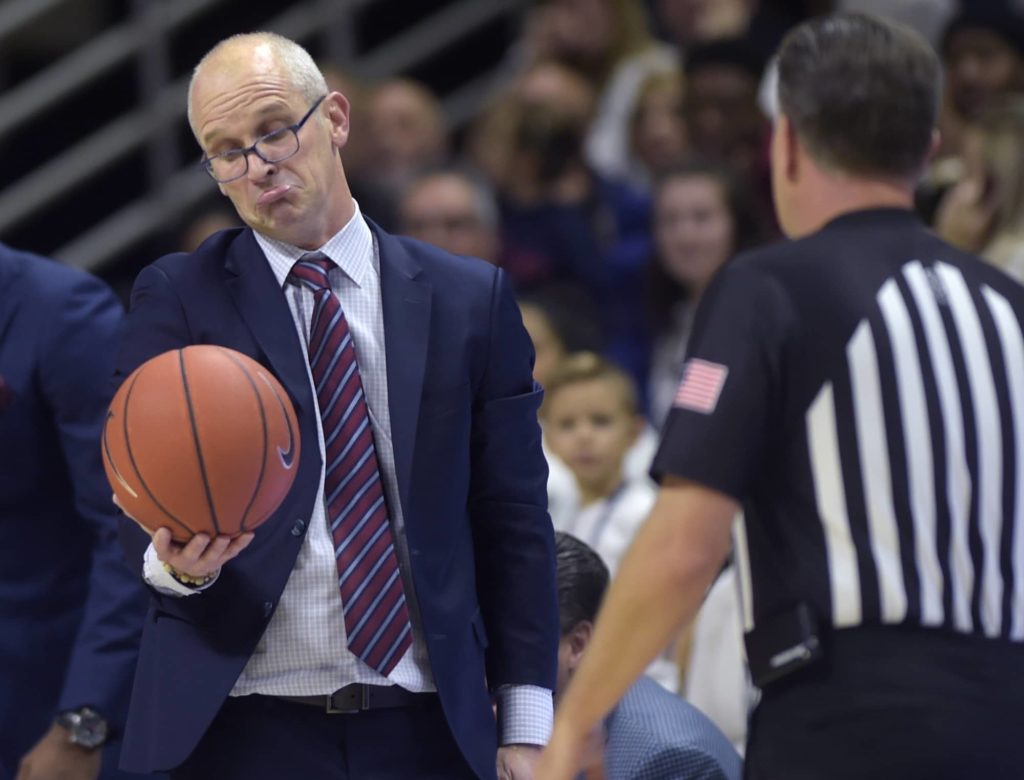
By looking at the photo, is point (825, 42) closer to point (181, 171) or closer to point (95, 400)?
point (95, 400)

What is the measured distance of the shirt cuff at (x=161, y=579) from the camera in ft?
8.84

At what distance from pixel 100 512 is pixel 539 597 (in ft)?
3.04

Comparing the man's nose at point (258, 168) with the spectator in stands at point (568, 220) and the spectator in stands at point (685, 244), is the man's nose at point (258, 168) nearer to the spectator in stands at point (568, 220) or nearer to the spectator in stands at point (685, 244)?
the spectator in stands at point (685, 244)

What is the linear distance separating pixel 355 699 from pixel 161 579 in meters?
0.33

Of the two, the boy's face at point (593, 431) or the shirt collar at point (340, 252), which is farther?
the boy's face at point (593, 431)

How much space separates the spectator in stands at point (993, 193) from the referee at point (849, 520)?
117 inches

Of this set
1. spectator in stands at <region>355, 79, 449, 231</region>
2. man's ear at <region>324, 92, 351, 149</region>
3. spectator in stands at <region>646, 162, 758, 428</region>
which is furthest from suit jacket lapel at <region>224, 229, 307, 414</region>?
spectator in stands at <region>355, 79, 449, 231</region>

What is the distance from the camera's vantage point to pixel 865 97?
2.43 meters

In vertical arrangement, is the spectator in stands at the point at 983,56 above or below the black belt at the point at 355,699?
below

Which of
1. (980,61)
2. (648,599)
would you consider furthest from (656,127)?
(648,599)

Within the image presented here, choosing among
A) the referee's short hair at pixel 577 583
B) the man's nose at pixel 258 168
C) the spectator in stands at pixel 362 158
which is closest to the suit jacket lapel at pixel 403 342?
the man's nose at pixel 258 168

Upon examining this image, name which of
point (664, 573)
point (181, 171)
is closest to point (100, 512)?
point (664, 573)

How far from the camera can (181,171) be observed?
307 inches

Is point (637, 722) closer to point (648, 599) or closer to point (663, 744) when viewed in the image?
point (663, 744)
